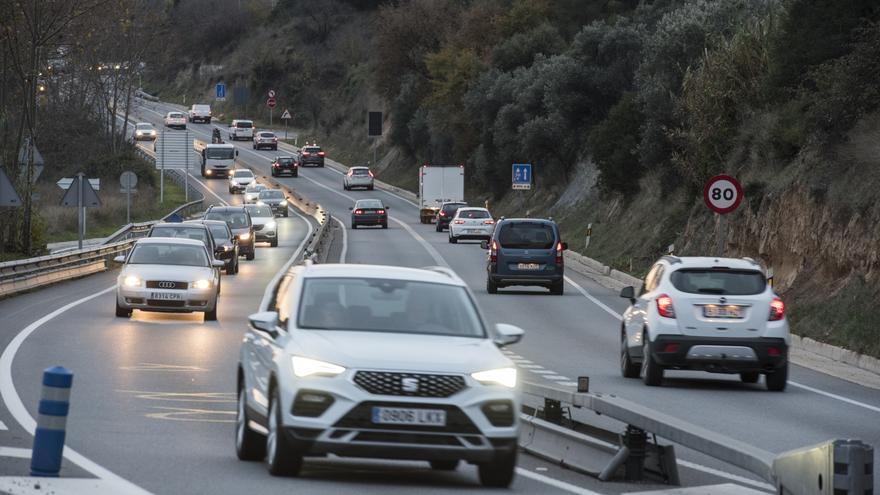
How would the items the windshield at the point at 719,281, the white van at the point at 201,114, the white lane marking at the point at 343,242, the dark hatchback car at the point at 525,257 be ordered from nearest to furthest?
the windshield at the point at 719,281 → the dark hatchback car at the point at 525,257 → the white lane marking at the point at 343,242 → the white van at the point at 201,114

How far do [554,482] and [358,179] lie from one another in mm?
102612

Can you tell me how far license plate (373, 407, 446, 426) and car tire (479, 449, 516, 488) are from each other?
1.85 feet

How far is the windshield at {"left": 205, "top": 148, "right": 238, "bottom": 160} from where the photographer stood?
119 metres

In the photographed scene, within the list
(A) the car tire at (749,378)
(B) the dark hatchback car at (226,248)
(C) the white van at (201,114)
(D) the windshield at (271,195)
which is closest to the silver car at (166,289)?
(A) the car tire at (749,378)

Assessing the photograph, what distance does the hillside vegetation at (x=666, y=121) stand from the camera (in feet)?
115

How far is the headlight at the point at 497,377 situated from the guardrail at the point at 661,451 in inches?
33.2

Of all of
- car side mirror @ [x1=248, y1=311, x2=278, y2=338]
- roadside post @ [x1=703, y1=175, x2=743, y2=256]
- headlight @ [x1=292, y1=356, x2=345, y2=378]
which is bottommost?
headlight @ [x1=292, y1=356, x2=345, y2=378]

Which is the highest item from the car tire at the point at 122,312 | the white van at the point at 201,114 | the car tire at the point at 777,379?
the white van at the point at 201,114

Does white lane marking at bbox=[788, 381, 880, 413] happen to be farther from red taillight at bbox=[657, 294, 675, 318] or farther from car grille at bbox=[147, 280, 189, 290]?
car grille at bbox=[147, 280, 189, 290]

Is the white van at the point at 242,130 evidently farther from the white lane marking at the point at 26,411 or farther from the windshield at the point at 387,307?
the windshield at the point at 387,307

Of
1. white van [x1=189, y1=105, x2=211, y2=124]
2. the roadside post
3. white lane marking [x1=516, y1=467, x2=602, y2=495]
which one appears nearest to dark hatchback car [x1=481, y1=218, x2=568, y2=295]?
the roadside post

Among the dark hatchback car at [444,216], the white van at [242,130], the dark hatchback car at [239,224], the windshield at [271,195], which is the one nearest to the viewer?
the dark hatchback car at [239,224]

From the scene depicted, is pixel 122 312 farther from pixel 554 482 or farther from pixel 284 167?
pixel 284 167

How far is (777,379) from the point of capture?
21.2 meters
